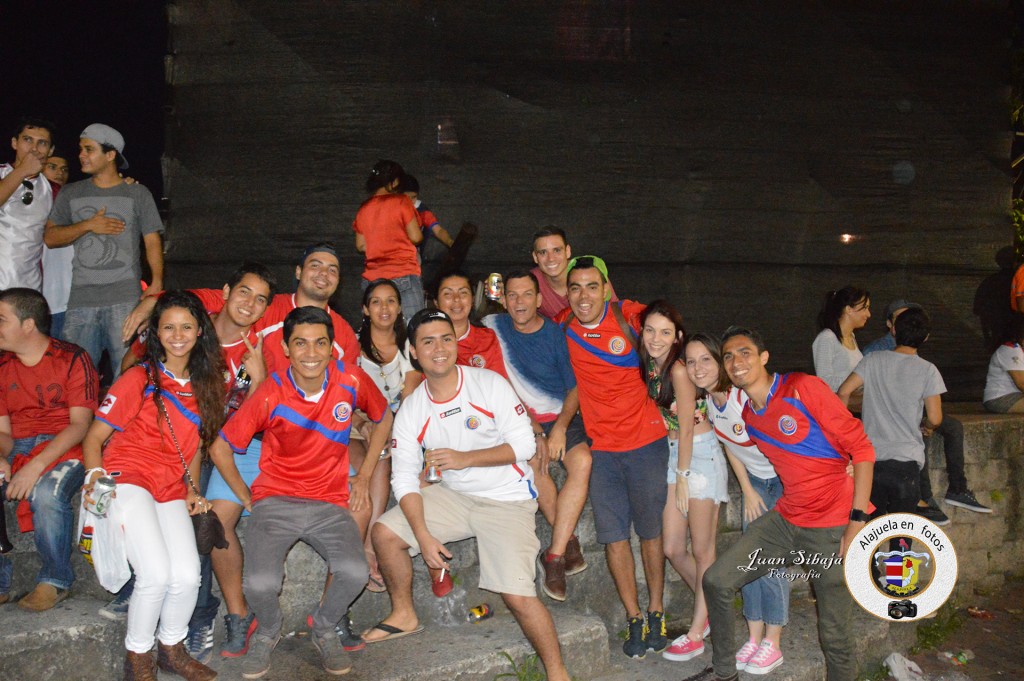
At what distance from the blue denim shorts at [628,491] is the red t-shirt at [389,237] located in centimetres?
187

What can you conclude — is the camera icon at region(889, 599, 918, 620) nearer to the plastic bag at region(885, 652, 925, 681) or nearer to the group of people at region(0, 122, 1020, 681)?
the plastic bag at region(885, 652, 925, 681)

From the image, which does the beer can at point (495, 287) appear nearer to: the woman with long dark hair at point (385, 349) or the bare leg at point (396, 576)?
the woman with long dark hair at point (385, 349)

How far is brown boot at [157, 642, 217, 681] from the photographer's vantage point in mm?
3469

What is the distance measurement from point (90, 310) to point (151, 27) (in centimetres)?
314

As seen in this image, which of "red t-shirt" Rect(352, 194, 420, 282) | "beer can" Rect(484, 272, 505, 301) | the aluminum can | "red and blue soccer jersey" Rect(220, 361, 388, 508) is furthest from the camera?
"beer can" Rect(484, 272, 505, 301)

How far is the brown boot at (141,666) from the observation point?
132 inches

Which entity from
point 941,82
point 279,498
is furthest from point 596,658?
point 941,82

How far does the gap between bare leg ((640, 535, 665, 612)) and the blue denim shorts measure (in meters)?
0.05

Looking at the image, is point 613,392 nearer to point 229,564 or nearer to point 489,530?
point 489,530

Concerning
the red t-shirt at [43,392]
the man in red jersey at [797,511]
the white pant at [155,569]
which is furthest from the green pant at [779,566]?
the red t-shirt at [43,392]

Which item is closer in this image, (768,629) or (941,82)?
(768,629)

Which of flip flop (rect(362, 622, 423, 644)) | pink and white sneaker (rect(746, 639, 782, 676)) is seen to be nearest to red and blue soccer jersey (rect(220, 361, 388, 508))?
flip flop (rect(362, 622, 423, 644))

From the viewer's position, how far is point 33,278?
480 cm

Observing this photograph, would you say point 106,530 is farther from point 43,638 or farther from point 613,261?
point 613,261
